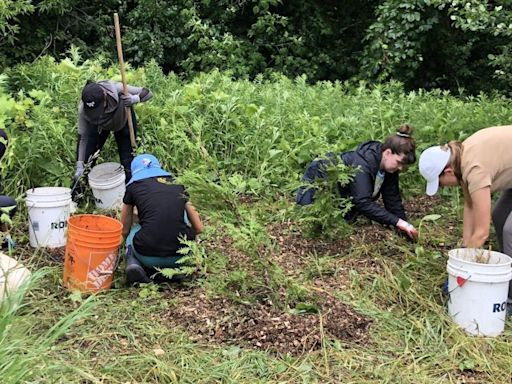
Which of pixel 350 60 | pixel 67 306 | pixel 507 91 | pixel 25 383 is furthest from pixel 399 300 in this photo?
pixel 350 60

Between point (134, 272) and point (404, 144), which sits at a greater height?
point (404, 144)

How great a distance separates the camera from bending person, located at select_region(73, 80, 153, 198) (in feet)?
15.1

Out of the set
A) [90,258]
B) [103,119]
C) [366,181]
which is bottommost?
[90,258]

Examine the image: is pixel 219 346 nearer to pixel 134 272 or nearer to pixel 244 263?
pixel 244 263

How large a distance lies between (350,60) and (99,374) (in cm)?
991

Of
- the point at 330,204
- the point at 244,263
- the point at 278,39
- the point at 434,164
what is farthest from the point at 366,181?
the point at 278,39

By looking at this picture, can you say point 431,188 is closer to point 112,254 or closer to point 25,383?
point 112,254

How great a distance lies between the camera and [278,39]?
37.4ft

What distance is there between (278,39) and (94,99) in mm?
7369

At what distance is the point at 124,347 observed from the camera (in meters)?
3.16

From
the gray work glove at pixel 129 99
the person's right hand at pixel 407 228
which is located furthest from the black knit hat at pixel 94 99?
the person's right hand at pixel 407 228

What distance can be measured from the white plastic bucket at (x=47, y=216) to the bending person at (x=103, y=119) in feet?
1.76

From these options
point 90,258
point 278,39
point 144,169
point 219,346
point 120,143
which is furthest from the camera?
point 278,39

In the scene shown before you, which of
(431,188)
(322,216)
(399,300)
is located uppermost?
(431,188)
